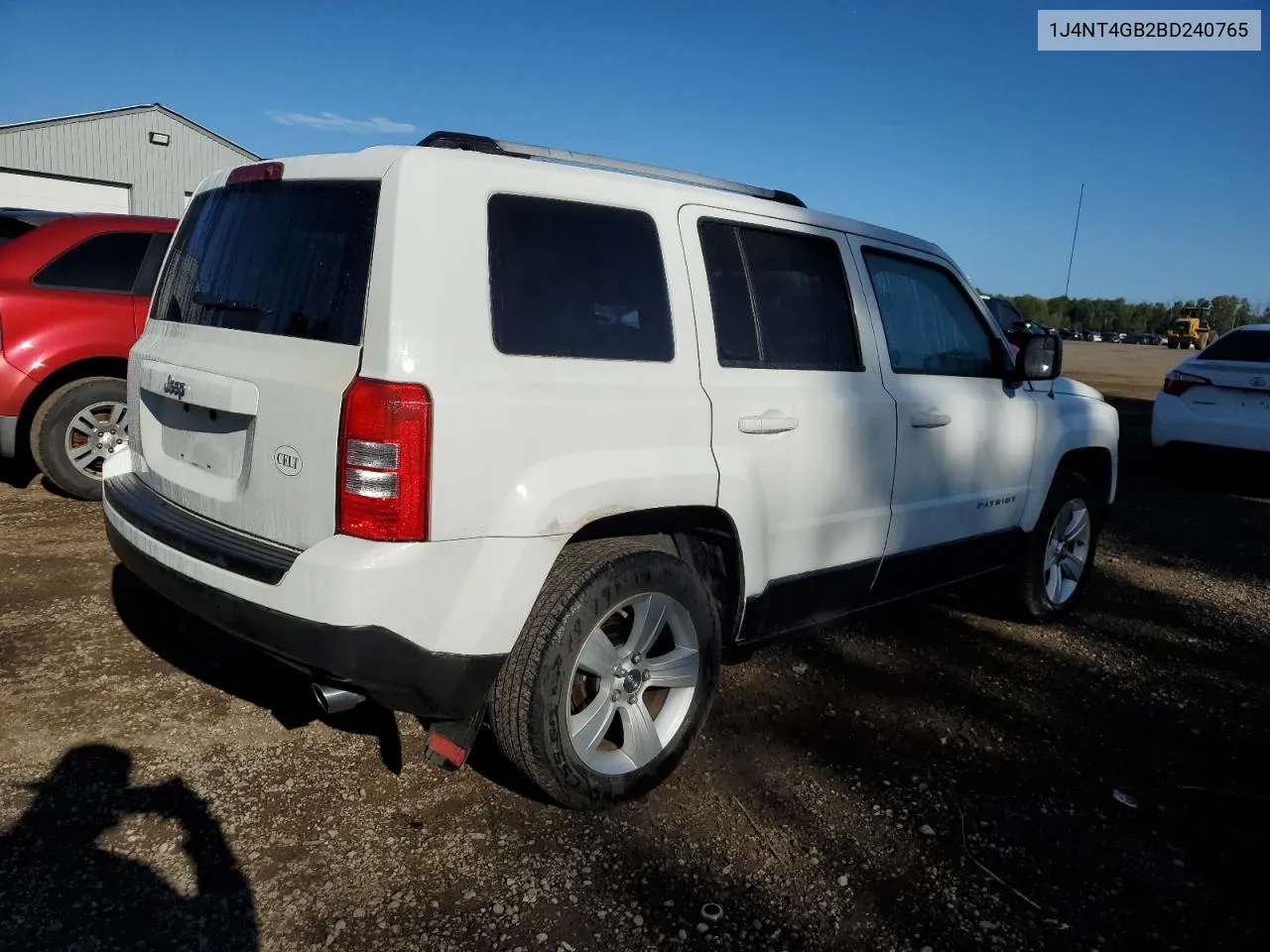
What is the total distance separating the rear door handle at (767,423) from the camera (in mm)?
3018

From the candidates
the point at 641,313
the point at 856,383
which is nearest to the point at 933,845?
the point at 856,383

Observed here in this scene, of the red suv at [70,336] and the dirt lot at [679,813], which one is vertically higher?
the red suv at [70,336]

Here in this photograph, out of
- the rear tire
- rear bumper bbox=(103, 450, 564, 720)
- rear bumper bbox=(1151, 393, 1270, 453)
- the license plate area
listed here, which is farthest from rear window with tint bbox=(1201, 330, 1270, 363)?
the rear tire

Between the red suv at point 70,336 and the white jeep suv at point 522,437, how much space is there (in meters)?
2.88

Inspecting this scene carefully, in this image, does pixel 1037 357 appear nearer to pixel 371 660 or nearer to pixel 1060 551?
pixel 1060 551

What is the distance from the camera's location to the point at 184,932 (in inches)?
90.5

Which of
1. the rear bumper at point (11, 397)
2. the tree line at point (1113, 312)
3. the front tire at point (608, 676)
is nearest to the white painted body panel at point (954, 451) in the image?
the front tire at point (608, 676)

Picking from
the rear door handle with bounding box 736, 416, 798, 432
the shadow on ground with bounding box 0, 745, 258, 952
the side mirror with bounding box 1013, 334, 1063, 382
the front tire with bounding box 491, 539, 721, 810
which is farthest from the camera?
the side mirror with bounding box 1013, 334, 1063, 382

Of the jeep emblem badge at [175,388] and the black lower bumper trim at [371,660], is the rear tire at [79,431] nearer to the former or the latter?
the jeep emblem badge at [175,388]

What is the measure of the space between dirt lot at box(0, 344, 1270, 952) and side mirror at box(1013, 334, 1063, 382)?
51.0 inches

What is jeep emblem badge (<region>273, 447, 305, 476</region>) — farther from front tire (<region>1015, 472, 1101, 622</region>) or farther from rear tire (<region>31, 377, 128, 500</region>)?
rear tire (<region>31, 377, 128, 500</region>)

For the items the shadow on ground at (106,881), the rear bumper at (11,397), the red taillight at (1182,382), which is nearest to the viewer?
the shadow on ground at (106,881)

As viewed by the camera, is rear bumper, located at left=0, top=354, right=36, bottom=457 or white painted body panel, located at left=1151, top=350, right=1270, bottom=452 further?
white painted body panel, located at left=1151, top=350, right=1270, bottom=452

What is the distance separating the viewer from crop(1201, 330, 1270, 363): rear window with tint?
8.71 metres
